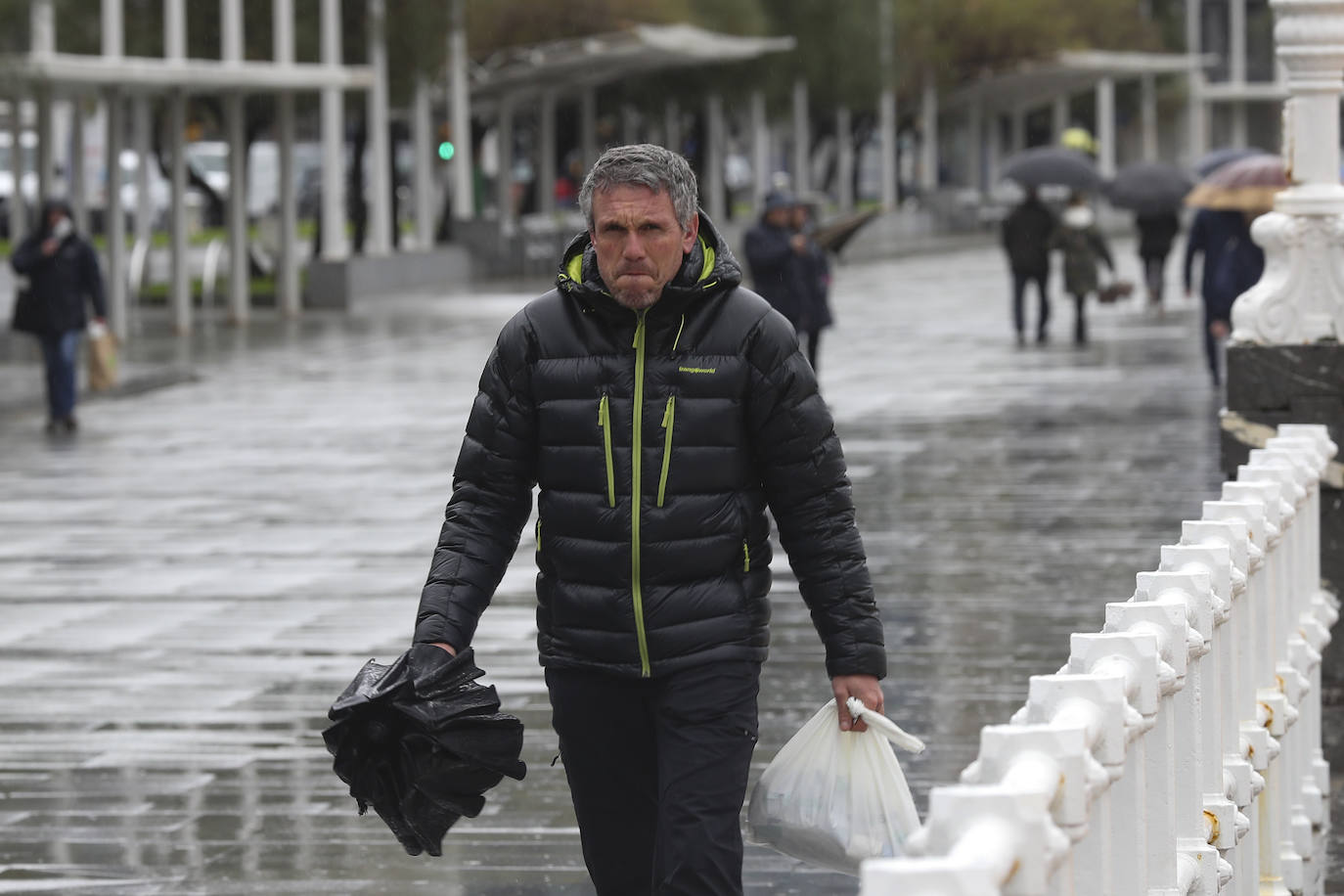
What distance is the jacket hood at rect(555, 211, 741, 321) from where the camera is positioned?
15.5ft

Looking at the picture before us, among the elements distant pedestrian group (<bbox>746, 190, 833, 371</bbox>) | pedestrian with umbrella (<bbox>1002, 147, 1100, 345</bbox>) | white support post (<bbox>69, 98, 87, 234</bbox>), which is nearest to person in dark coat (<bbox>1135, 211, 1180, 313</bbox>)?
pedestrian with umbrella (<bbox>1002, 147, 1100, 345</bbox>)

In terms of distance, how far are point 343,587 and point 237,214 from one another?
21.8m

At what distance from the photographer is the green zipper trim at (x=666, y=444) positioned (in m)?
4.69

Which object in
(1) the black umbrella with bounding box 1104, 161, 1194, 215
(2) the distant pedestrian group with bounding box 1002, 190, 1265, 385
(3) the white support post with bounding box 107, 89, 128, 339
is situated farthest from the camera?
(1) the black umbrella with bounding box 1104, 161, 1194, 215

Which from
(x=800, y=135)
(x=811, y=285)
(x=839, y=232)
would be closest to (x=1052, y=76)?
(x=800, y=135)

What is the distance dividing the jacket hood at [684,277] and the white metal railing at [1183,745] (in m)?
0.91

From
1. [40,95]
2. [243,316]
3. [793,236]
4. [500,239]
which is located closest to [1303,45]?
[793,236]

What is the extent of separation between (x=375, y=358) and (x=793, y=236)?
758cm

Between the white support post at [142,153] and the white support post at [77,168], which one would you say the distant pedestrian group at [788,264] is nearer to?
the white support post at [77,168]

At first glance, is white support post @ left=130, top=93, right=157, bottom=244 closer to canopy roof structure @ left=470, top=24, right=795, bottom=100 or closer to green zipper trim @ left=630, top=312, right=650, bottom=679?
canopy roof structure @ left=470, top=24, right=795, bottom=100

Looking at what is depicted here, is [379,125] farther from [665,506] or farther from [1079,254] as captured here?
[665,506]

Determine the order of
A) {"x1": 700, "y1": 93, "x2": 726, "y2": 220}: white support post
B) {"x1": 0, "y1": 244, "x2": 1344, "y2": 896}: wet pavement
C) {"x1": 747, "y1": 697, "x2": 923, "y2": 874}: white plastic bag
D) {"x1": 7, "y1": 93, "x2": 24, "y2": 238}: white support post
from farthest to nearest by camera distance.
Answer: {"x1": 700, "y1": 93, "x2": 726, "y2": 220}: white support post
{"x1": 7, "y1": 93, "x2": 24, "y2": 238}: white support post
{"x1": 0, "y1": 244, "x2": 1344, "y2": 896}: wet pavement
{"x1": 747, "y1": 697, "x2": 923, "y2": 874}: white plastic bag

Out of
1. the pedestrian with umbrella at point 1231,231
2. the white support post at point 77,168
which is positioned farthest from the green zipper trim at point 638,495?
the white support post at point 77,168

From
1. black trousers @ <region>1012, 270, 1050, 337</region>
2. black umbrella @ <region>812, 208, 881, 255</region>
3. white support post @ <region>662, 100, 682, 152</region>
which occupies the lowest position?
black trousers @ <region>1012, 270, 1050, 337</region>
